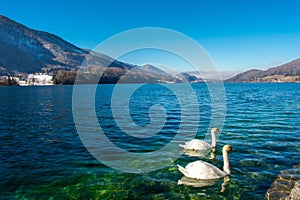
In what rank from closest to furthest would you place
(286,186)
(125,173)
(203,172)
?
(286,186), (203,172), (125,173)

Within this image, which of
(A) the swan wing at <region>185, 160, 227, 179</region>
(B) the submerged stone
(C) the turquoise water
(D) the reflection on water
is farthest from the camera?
(A) the swan wing at <region>185, 160, 227, 179</region>

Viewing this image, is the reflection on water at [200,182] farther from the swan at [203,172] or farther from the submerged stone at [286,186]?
the submerged stone at [286,186]

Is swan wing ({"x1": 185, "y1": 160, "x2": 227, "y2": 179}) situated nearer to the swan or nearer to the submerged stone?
the swan

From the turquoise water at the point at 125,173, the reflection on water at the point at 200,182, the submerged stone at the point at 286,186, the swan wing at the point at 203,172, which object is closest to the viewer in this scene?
the submerged stone at the point at 286,186

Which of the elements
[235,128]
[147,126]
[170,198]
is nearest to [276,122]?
[235,128]

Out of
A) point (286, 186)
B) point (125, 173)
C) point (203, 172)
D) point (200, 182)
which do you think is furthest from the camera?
point (125, 173)

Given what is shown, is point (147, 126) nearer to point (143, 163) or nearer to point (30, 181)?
point (143, 163)

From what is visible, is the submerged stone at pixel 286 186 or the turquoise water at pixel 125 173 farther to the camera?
the turquoise water at pixel 125 173

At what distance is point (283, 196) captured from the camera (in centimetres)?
1189

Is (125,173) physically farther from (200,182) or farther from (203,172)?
(203,172)

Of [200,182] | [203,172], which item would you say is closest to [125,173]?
[200,182]

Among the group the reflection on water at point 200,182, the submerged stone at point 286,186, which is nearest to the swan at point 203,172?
the reflection on water at point 200,182

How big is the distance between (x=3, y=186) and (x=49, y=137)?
41.7 ft

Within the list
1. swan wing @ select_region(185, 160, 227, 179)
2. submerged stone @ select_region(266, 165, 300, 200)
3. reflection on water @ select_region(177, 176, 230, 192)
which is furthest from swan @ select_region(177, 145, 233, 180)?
submerged stone @ select_region(266, 165, 300, 200)
